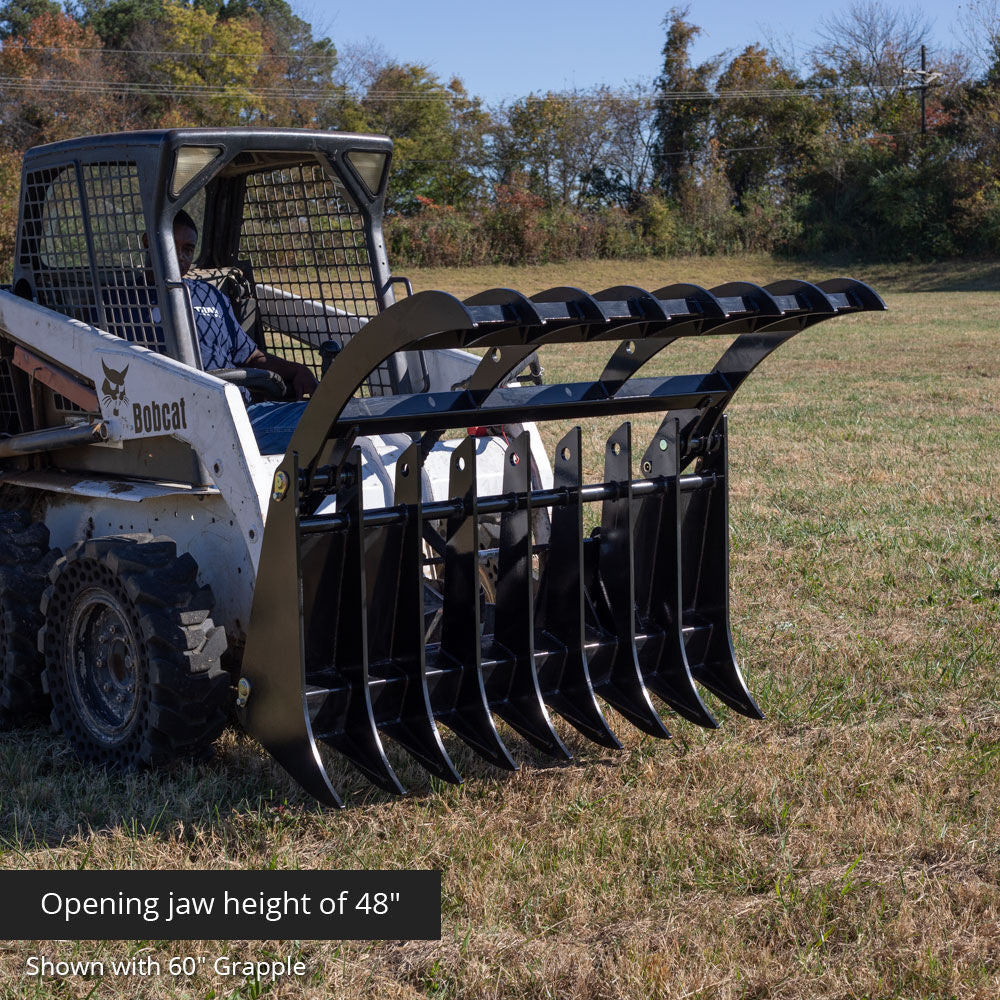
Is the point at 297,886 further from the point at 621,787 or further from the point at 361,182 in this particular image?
the point at 361,182

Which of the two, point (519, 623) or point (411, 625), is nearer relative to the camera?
point (411, 625)

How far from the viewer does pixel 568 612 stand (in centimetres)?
413

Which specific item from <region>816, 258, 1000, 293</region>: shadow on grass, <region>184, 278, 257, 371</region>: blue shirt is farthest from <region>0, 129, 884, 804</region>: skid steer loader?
<region>816, 258, 1000, 293</region>: shadow on grass

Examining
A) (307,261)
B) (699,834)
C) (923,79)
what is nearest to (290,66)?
(923,79)

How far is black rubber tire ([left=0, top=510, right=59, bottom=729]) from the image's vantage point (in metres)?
4.47

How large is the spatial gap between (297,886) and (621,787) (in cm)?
113

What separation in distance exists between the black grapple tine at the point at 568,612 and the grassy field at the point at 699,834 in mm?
227

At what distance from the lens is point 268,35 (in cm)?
5428

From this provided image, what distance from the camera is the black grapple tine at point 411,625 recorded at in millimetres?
3744

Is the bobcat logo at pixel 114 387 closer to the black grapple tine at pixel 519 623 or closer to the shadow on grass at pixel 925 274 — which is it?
the black grapple tine at pixel 519 623

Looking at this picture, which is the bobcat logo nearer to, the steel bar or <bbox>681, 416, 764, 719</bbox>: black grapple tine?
the steel bar

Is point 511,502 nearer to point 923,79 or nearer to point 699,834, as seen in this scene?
point 699,834

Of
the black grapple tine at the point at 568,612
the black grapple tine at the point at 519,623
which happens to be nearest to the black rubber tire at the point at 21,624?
the black grapple tine at the point at 519,623

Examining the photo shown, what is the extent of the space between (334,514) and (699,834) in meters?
1.40
